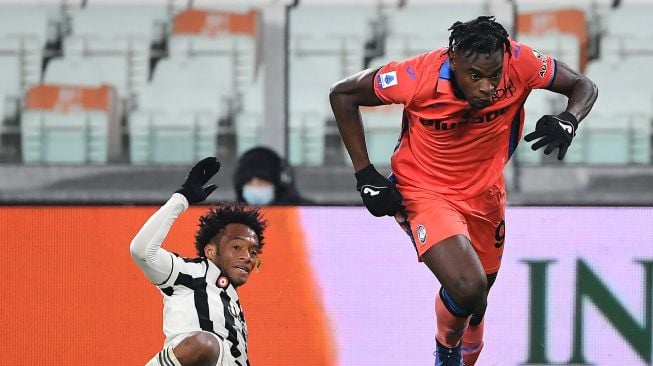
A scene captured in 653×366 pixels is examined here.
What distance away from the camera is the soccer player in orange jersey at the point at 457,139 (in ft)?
15.0

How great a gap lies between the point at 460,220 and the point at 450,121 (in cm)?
40

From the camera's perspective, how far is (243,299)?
557 centimetres

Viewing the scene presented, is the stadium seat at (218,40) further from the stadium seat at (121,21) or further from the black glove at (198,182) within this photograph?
the black glove at (198,182)

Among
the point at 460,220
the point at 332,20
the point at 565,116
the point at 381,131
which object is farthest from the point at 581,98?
the point at 332,20

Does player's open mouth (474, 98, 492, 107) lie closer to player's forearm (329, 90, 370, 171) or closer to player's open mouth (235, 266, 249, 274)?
player's forearm (329, 90, 370, 171)

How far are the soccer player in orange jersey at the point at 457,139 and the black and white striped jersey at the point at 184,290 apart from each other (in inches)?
27.5

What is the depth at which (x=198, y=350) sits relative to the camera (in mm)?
4656

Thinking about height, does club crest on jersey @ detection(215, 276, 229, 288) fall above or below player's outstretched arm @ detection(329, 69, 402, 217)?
below

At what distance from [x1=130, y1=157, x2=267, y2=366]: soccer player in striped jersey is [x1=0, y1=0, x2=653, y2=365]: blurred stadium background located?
0.60 m

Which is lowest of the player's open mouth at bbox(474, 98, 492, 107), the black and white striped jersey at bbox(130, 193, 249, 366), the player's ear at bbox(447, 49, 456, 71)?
the black and white striped jersey at bbox(130, 193, 249, 366)

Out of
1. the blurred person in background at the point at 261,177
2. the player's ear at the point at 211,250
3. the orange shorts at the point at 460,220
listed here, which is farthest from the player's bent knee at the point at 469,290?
the blurred person in background at the point at 261,177

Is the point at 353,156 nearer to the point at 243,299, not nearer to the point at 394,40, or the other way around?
the point at 243,299

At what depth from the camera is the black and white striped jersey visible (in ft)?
15.7

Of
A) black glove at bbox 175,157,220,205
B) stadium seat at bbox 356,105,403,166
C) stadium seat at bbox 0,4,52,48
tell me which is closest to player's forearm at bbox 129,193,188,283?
black glove at bbox 175,157,220,205
